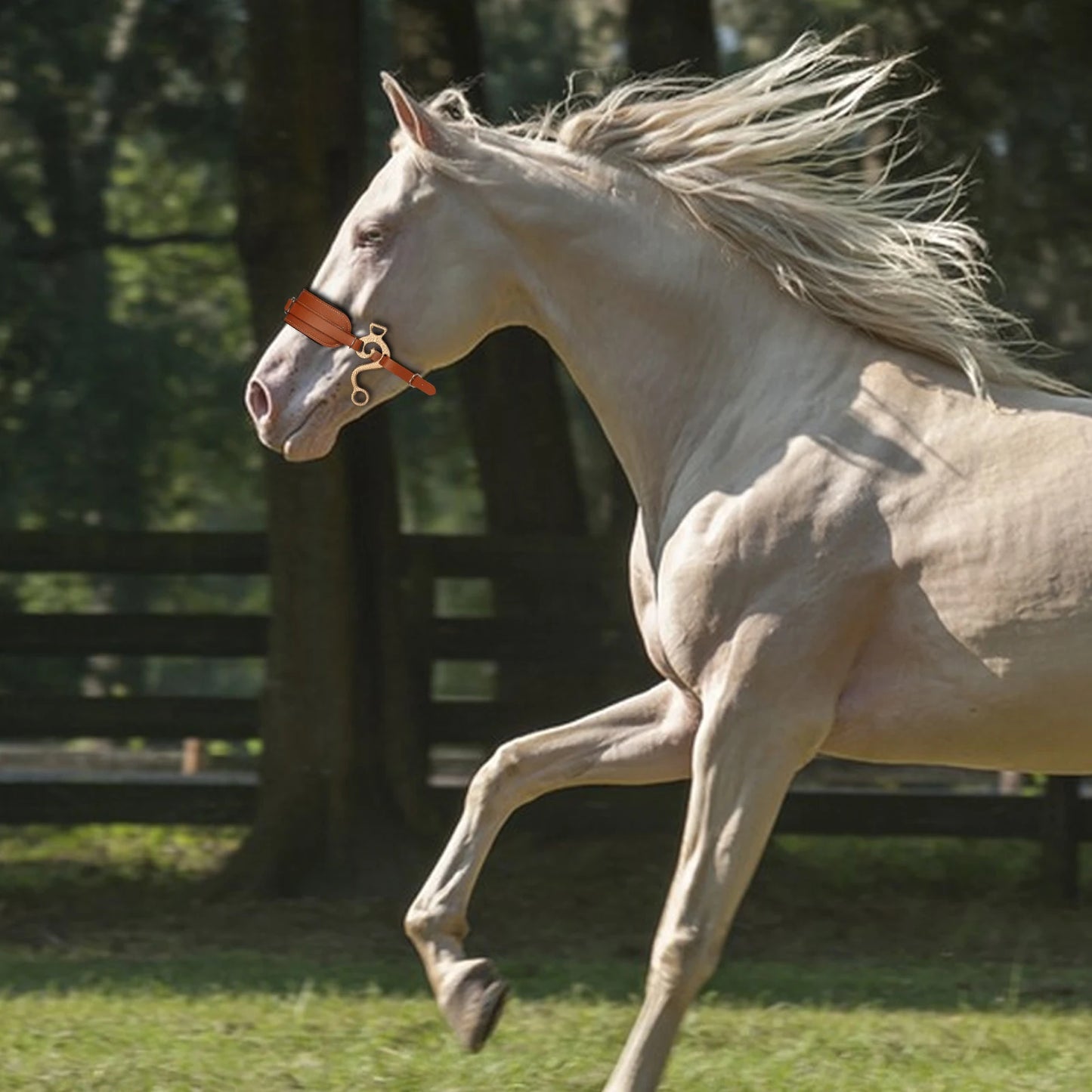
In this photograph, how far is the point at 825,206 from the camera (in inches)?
198

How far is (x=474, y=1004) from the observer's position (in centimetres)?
480

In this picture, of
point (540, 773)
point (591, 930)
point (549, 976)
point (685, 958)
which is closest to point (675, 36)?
point (591, 930)

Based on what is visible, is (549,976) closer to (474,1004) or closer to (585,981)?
(585,981)

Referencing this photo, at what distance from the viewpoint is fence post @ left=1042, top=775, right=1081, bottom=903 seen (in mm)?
9578

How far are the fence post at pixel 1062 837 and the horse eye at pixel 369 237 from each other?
17.9 feet

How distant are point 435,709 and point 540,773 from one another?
15.6ft

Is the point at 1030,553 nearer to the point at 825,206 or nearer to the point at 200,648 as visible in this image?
the point at 825,206

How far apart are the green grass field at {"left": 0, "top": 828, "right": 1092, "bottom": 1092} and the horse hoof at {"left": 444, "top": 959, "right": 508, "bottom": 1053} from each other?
42cm

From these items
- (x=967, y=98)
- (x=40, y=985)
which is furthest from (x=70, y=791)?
(x=967, y=98)

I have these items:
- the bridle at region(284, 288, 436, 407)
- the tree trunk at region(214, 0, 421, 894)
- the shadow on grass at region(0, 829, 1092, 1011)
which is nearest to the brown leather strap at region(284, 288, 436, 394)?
the bridle at region(284, 288, 436, 407)

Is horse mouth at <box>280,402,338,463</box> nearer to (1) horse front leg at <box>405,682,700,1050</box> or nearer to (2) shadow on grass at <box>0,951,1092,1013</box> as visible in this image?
(1) horse front leg at <box>405,682,700,1050</box>

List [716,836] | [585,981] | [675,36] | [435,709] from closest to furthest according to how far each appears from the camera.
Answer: [716,836] < [585,981] < [675,36] < [435,709]

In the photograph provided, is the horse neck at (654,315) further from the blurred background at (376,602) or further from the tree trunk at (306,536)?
the tree trunk at (306,536)

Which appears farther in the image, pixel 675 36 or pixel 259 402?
pixel 675 36
